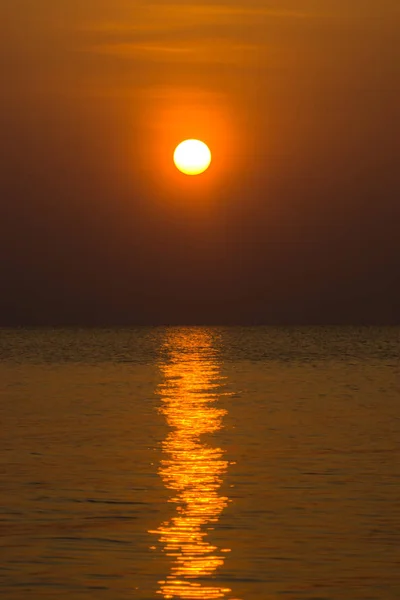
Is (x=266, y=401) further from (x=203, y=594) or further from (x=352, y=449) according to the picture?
(x=203, y=594)

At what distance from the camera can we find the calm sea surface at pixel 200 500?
19.8 metres

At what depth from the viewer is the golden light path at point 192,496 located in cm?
1958

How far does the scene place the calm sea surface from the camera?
19.8 m

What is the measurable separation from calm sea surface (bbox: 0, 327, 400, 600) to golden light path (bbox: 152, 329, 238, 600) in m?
0.04

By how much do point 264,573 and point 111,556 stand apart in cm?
264

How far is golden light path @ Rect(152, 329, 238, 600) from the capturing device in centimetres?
1958

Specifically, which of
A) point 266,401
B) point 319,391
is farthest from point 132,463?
point 319,391

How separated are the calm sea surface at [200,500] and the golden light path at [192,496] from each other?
0.04 meters

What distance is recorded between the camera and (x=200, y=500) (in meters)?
27.2

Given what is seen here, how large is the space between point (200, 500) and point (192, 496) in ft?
2.12

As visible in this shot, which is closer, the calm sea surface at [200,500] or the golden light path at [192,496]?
the golden light path at [192,496]

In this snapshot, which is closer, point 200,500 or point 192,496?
point 200,500

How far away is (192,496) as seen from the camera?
2783cm

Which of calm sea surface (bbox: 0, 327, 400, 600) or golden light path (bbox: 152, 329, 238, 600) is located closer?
golden light path (bbox: 152, 329, 238, 600)
